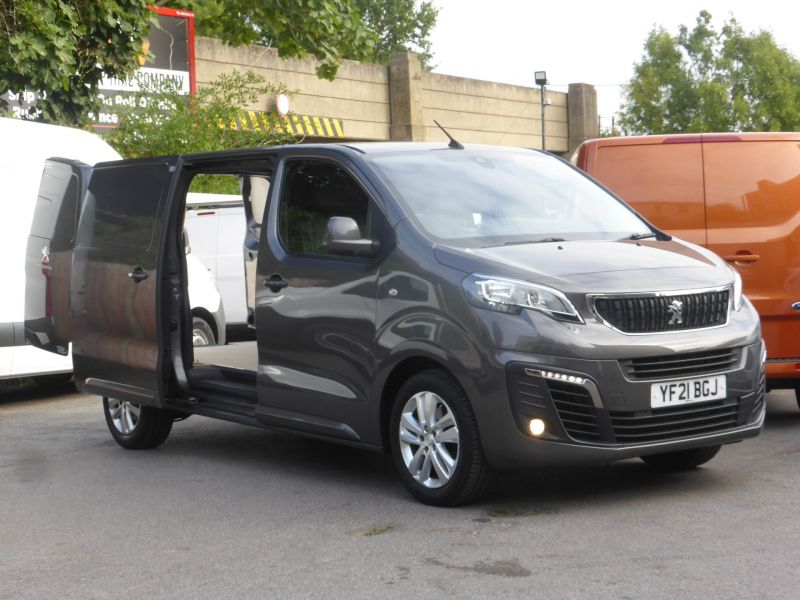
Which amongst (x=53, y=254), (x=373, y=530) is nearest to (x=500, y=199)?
(x=373, y=530)

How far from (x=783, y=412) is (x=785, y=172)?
183cm

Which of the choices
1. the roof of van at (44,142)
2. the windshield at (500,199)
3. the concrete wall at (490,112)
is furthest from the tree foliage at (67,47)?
the concrete wall at (490,112)

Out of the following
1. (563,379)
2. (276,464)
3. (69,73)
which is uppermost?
(69,73)

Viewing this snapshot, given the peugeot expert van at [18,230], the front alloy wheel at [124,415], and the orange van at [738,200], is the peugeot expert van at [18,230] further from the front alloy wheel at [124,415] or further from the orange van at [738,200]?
the orange van at [738,200]

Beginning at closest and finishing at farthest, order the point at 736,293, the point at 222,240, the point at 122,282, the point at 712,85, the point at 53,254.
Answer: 1. the point at 736,293
2. the point at 122,282
3. the point at 53,254
4. the point at 222,240
5. the point at 712,85

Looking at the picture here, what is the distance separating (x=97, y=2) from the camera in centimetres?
1659

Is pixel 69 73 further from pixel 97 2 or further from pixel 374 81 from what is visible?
pixel 374 81

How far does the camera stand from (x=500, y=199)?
743cm

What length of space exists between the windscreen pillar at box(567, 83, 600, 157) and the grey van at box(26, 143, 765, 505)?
113ft

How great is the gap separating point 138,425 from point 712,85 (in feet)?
163

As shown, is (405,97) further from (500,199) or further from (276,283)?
(500,199)

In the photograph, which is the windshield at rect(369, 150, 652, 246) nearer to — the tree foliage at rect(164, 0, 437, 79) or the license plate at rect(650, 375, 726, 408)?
the license plate at rect(650, 375, 726, 408)

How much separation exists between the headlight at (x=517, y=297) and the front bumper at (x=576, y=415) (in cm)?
22

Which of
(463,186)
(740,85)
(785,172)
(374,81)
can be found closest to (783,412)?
(785,172)
